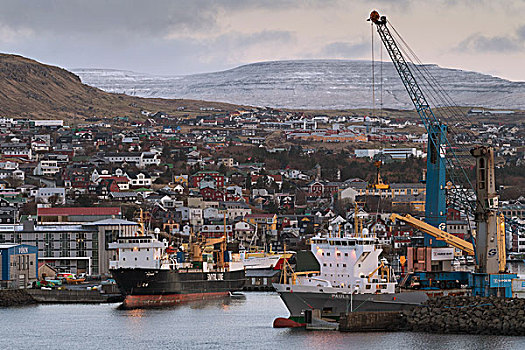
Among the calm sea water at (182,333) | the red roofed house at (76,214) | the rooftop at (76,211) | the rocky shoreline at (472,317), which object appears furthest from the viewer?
the rooftop at (76,211)

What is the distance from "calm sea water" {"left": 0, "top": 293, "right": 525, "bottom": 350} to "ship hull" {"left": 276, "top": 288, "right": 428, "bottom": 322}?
120cm

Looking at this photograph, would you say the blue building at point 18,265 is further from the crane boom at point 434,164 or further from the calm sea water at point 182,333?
the crane boom at point 434,164

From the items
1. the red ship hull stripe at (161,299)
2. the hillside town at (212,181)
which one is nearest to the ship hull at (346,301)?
the hillside town at (212,181)

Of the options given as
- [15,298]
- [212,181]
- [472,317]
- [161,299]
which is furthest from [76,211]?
[472,317]

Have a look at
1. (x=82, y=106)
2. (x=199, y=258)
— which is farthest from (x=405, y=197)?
(x=82, y=106)

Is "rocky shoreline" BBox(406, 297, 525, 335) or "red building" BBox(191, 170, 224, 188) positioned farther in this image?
"red building" BBox(191, 170, 224, 188)

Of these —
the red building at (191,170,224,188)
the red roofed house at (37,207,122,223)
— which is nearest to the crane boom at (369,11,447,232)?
the red roofed house at (37,207,122,223)

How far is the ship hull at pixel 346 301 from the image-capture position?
4641cm

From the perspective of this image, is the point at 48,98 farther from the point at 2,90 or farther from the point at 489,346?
the point at 489,346

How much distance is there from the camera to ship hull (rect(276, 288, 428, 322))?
46406 mm

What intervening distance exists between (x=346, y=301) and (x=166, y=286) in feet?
59.1

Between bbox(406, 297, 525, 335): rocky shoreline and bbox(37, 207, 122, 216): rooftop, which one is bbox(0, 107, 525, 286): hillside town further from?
bbox(406, 297, 525, 335): rocky shoreline

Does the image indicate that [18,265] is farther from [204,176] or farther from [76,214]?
[204,176]

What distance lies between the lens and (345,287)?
47.1m
